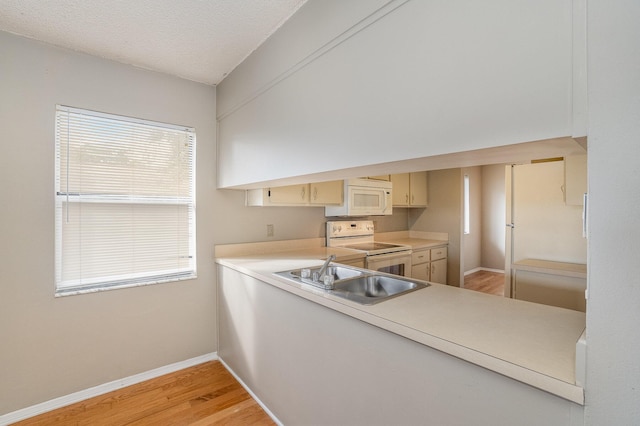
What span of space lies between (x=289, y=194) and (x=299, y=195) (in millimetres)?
112

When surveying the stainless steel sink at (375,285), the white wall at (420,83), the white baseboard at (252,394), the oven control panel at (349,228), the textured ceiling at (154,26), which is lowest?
the white baseboard at (252,394)

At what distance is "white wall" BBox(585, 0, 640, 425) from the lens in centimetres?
63

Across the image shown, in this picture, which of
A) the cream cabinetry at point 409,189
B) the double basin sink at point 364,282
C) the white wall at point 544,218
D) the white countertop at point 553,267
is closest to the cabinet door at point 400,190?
the cream cabinetry at point 409,189

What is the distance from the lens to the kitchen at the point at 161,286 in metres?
0.65

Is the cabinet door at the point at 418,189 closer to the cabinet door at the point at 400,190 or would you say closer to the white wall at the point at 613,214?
the cabinet door at the point at 400,190

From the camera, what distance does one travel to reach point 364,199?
11.1 feet

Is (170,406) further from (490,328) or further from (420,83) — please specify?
(420,83)

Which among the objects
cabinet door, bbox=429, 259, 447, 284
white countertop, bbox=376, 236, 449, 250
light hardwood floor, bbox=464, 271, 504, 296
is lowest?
light hardwood floor, bbox=464, 271, 504, 296

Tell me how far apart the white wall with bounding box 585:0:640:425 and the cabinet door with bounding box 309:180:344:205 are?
238cm

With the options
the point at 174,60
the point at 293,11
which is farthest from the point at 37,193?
the point at 293,11

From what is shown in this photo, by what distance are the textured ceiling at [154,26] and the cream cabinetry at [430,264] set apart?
2950mm

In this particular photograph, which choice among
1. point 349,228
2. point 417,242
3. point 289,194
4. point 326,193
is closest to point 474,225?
point 417,242

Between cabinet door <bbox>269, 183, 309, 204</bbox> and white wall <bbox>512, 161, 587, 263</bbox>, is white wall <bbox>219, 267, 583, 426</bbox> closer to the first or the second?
cabinet door <bbox>269, 183, 309, 204</bbox>

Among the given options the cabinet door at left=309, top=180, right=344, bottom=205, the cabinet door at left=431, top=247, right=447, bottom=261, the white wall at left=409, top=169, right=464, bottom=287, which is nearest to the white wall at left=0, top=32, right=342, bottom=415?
the cabinet door at left=309, top=180, right=344, bottom=205
